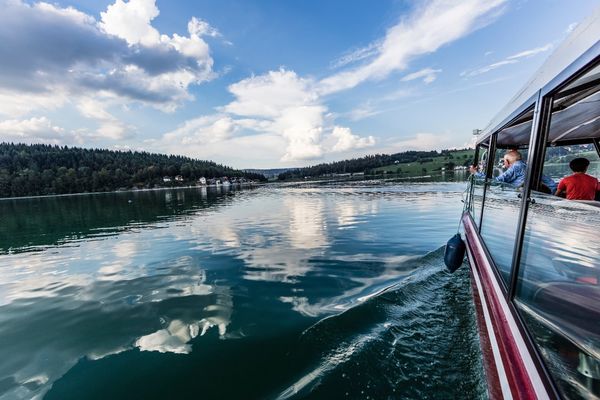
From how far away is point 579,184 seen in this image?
5.25 meters

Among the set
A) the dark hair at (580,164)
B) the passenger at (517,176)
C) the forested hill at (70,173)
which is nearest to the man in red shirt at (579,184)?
the dark hair at (580,164)

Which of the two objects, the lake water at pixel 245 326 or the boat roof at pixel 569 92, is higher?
the boat roof at pixel 569 92

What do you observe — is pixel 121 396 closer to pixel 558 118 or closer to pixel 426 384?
pixel 426 384

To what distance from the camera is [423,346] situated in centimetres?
498

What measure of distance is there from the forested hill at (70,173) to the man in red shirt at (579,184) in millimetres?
169631

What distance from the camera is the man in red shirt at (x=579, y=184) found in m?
5.19

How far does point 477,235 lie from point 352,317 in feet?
11.4

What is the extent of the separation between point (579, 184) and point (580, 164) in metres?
0.40

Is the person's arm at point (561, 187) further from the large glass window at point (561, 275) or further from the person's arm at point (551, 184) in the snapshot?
the large glass window at point (561, 275)

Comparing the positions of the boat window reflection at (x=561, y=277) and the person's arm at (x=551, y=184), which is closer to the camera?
the boat window reflection at (x=561, y=277)

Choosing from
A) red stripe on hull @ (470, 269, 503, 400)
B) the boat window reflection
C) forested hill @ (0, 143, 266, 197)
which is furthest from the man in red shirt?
forested hill @ (0, 143, 266, 197)

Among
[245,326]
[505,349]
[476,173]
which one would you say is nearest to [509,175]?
[476,173]

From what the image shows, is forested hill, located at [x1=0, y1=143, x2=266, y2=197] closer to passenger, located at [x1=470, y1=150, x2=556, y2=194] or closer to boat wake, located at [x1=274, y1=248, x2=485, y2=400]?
boat wake, located at [x1=274, y1=248, x2=485, y2=400]

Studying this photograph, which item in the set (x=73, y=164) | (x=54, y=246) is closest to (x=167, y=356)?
(x=54, y=246)
